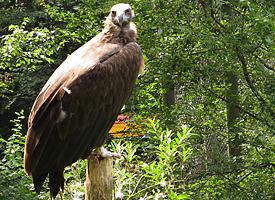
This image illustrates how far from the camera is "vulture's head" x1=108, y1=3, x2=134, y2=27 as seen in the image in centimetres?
321

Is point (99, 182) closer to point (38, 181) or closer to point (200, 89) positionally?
point (38, 181)

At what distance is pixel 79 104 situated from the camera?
275 centimetres

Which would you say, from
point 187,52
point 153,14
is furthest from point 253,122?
point 153,14

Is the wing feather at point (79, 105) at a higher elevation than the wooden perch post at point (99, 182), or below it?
higher

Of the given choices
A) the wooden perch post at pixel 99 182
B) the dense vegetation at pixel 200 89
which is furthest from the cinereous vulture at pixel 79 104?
the dense vegetation at pixel 200 89

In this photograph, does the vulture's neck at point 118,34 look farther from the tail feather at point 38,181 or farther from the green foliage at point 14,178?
the green foliage at point 14,178

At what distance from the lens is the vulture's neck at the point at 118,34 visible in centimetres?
315

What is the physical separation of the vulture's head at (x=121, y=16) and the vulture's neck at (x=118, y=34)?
2 centimetres

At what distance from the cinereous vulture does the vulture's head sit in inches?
2.1

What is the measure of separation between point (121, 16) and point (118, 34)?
123mm

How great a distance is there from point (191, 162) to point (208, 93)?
2.19ft

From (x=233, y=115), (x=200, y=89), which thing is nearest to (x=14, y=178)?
(x=200, y=89)

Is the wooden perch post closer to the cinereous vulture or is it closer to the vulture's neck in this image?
the cinereous vulture

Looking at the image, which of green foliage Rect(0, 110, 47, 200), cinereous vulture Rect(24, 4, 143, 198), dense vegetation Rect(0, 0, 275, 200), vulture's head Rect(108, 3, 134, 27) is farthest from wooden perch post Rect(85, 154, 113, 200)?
green foliage Rect(0, 110, 47, 200)
